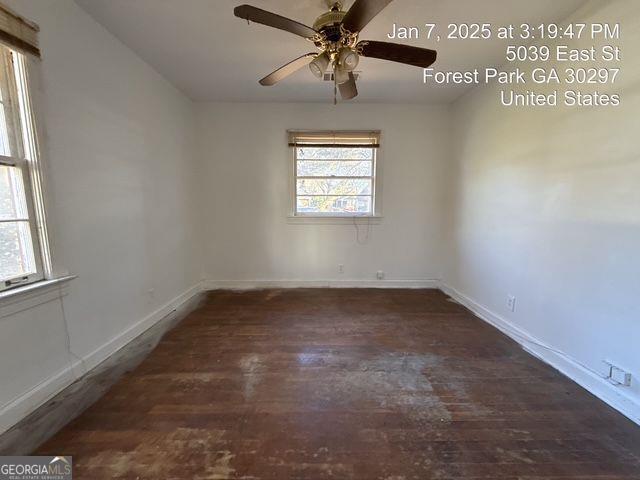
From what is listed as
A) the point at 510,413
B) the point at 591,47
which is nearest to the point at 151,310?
the point at 510,413

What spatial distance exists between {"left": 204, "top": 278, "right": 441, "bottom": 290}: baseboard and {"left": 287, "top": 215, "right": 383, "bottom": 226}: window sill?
33.1 inches

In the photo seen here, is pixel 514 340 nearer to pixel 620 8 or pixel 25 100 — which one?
pixel 620 8

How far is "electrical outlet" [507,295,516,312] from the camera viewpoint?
8.45 feet

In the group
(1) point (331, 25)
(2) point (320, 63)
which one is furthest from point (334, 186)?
(1) point (331, 25)

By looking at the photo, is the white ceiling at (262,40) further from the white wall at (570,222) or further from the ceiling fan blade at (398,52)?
the white wall at (570,222)

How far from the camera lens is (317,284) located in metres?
4.02

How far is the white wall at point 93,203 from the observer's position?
1653mm

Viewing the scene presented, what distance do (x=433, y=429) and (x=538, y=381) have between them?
986 millimetres

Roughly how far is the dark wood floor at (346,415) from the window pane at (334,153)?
2359 millimetres

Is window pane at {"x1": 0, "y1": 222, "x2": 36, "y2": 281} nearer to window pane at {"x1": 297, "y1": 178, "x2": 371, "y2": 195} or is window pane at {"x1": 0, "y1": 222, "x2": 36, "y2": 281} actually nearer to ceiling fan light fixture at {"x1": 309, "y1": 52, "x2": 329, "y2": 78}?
ceiling fan light fixture at {"x1": 309, "y1": 52, "x2": 329, "y2": 78}

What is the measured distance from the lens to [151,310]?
110 inches

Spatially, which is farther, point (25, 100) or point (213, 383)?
point (213, 383)

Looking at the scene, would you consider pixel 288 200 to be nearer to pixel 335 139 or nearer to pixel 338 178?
pixel 338 178

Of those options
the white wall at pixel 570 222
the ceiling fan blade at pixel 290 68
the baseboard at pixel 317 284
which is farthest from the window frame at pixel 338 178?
the ceiling fan blade at pixel 290 68
